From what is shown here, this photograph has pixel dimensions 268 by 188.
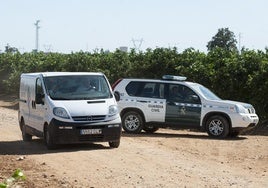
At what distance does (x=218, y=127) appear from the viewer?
1753 cm

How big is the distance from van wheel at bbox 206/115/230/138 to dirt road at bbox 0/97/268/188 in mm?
581

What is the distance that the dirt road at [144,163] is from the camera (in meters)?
9.62

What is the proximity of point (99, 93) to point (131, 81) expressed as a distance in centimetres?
486

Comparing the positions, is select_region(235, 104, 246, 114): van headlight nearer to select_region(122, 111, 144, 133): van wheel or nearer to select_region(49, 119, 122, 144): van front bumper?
select_region(122, 111, 144, 133): van wheel

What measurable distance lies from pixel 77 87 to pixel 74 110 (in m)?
0.89

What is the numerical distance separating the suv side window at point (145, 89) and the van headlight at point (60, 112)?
221 inches

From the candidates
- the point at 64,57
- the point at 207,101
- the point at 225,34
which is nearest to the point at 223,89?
the point at 207,101

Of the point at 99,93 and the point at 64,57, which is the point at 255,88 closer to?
the point at 99,93

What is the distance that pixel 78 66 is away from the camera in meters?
30.4

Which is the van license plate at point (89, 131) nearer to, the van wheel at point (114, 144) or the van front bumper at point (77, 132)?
the van front bumper at point (77, 132)

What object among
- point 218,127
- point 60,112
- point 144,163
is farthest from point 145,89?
point 144,163

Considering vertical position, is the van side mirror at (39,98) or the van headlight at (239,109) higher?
the van side mirror at (39,98)

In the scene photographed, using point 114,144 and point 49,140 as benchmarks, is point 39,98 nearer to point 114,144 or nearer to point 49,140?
point 49,140

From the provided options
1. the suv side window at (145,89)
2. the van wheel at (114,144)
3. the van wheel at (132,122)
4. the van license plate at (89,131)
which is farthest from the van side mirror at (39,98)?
the suv side window at (145,89)
